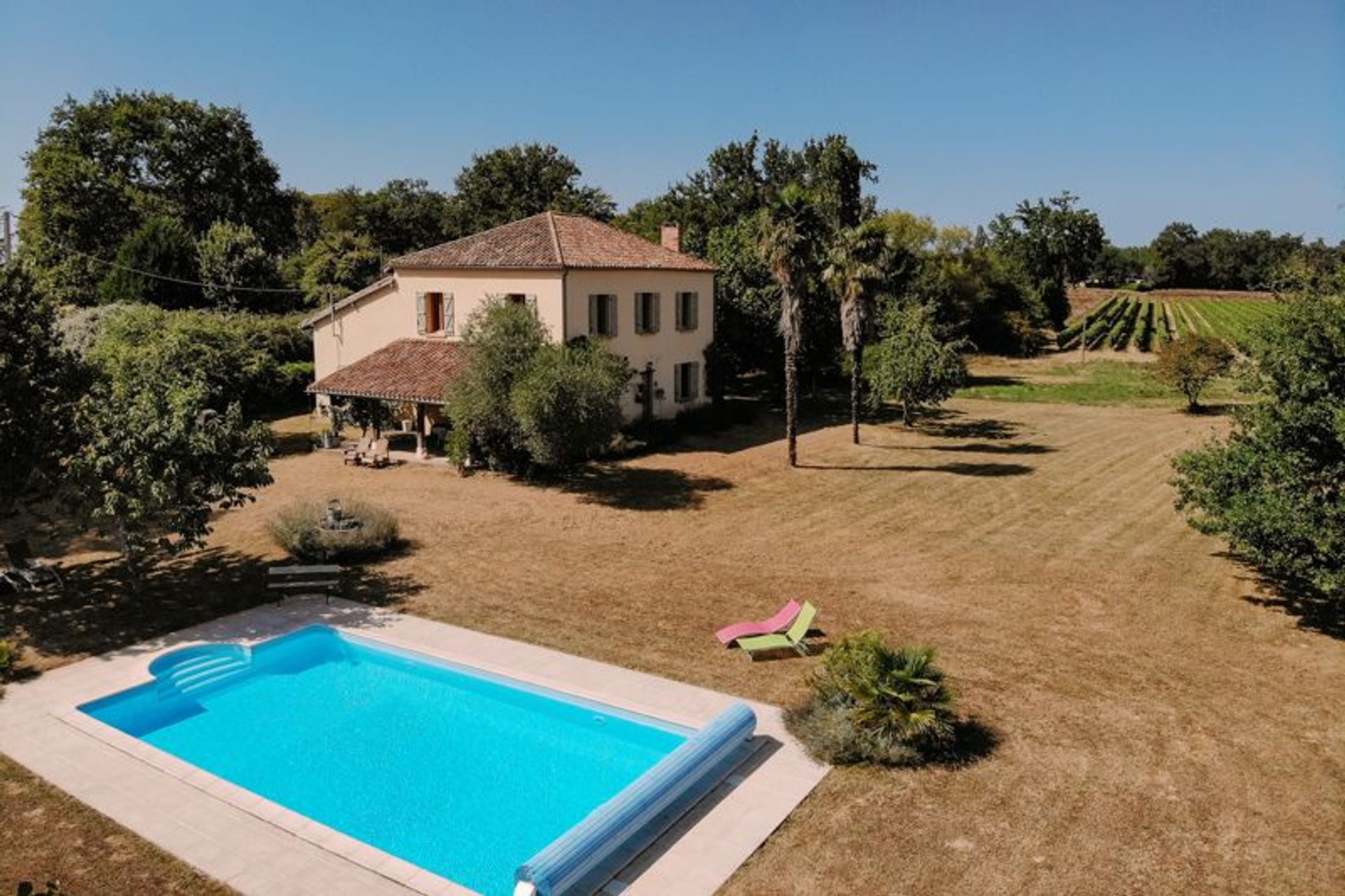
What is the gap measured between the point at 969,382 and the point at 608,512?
3596 centimetres

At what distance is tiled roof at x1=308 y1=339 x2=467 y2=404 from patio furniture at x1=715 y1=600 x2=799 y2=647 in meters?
17.0

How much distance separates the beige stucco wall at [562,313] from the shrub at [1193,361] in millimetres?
22094

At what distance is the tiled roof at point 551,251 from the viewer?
32.1 metres

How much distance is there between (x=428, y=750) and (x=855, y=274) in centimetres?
2327

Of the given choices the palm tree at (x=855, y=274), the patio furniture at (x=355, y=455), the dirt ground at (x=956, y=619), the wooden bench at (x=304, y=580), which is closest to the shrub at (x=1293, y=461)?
the dirt ground at (x=956, y=619)

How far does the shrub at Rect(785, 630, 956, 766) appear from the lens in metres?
11.8

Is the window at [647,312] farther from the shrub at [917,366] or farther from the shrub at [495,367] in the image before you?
the shrub at [917,366]

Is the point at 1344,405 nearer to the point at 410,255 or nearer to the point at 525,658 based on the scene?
the point at 525,658

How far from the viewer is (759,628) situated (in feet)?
52.3

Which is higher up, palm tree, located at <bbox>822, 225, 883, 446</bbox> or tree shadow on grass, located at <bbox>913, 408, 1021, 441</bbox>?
palm tree, located at <bbox>822, 225, 883, 446</bbox>

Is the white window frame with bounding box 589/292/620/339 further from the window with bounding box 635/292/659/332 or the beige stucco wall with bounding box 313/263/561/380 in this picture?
the beige stucco wall with bounding box 313/263/561/380

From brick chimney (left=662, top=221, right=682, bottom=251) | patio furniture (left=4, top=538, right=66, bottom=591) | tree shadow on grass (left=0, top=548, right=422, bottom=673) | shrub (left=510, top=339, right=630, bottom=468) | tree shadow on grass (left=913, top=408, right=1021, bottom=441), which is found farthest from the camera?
brick chimney (left=662, top=221, right=682, bottom=251)

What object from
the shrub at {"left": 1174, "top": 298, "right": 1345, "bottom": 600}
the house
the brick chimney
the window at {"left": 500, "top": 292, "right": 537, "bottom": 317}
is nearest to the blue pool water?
the shrub at {"left": 1174, "top": 298, "right": 1345, "bottom": 600}

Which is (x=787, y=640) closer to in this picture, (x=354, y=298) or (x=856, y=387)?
(x=856, y=387)
